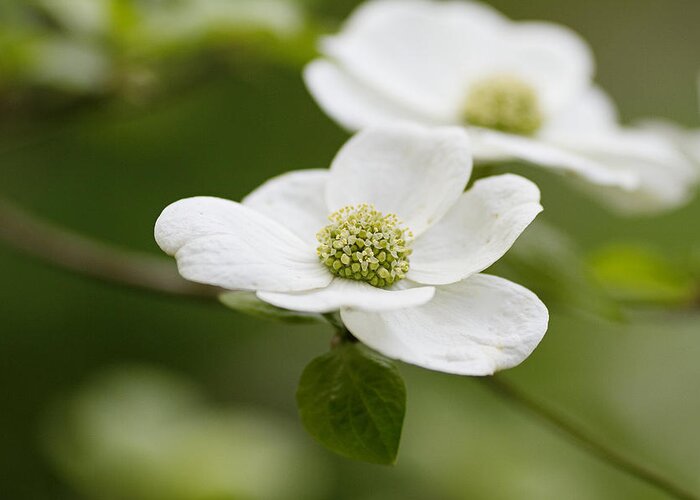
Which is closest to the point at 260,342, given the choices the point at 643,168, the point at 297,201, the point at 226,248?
the point at 643,168

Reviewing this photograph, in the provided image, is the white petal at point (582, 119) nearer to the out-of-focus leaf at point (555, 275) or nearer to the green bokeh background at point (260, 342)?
the out-of-focus leaf at point (555, 275)

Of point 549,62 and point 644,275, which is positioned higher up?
point 549,62

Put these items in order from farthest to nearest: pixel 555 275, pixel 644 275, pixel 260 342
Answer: pixel 260 342
pixel 644 275
pixel 555 275

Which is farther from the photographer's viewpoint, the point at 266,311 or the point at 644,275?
the point at 644,275

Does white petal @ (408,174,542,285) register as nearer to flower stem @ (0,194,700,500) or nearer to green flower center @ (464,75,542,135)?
flower stem @ (0,194,700,500)

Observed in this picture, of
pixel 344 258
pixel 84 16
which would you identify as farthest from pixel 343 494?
pixel 344 258

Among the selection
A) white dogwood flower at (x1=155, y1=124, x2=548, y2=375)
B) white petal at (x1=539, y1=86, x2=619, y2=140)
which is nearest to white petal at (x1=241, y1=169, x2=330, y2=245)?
white dogwood flower at (x1=155, y1=124, x2=548, y2=375)

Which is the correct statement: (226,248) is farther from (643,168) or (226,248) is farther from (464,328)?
(643,168)

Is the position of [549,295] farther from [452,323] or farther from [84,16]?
[84,16]
